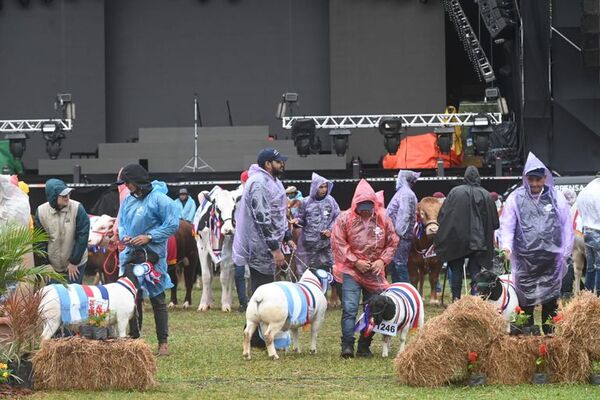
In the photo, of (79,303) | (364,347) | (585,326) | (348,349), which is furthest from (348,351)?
(585,326)

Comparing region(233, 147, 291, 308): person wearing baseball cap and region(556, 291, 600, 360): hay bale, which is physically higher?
region(233, 147, 291, 308): person wearing baseball cap

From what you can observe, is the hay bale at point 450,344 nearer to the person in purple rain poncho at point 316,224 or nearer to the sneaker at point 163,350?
the sneaker at point 163,350

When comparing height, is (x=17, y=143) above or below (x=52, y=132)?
below

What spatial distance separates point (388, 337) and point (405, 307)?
48 centimetres

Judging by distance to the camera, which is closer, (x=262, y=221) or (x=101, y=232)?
(x=262, y=221)

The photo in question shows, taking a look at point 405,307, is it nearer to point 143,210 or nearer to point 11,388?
point 143,210

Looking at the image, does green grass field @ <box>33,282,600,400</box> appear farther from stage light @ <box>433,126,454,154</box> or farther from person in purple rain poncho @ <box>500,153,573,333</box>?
stage light @ <box>433,126,454,154</box>

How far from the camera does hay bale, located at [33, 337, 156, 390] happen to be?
10430mm

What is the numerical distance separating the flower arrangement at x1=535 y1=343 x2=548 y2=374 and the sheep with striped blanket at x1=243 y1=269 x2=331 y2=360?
264 cm

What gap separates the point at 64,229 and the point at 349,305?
2.98 metres

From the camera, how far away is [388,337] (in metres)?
12.9

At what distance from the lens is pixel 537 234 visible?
1205 cm

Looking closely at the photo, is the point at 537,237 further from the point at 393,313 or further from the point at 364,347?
the point at 364,347

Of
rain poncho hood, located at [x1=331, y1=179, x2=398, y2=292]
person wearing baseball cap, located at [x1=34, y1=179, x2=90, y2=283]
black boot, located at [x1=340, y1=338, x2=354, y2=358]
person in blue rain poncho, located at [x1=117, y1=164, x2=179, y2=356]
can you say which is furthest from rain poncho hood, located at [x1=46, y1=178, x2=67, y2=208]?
black boot, located at [x1=340, y1=338, x2=354, y2=358]
